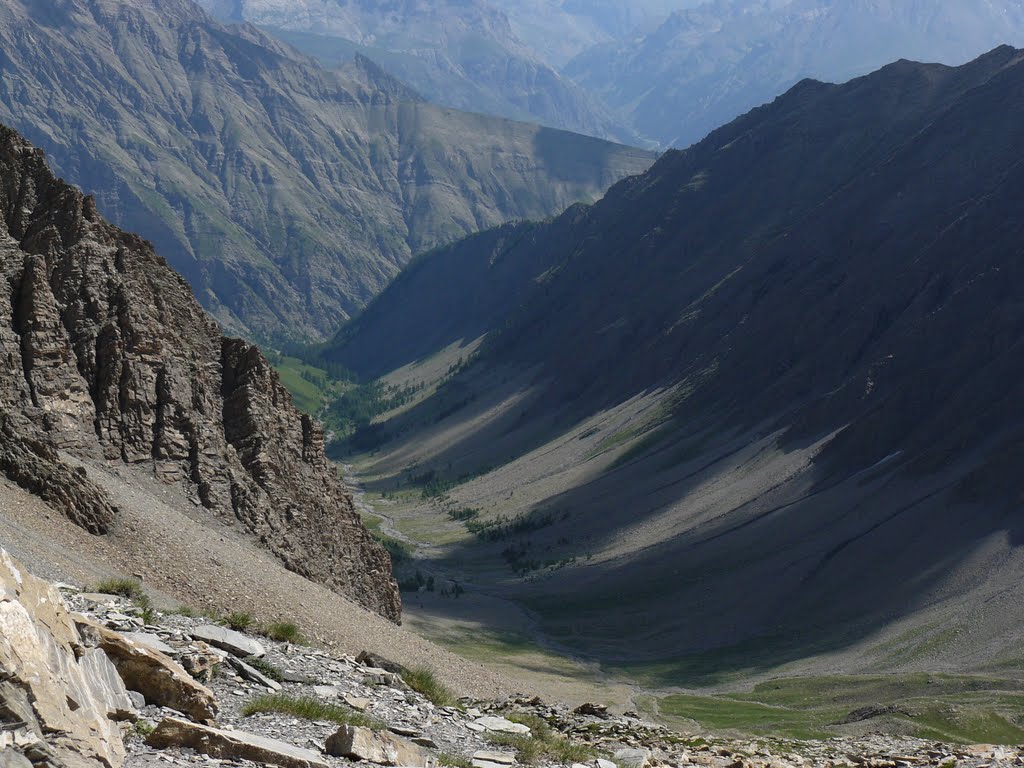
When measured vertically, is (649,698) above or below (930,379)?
below

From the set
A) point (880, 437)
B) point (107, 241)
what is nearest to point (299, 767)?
point (107, 241)

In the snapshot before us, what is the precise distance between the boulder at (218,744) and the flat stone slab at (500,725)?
27.9 ft

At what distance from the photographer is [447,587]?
130875 mm

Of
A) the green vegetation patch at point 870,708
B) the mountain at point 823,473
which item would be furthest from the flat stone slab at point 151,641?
the mountain at point 823,473

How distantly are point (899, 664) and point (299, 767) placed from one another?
256 ft

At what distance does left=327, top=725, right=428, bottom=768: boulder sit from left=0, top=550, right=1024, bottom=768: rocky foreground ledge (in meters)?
0.03

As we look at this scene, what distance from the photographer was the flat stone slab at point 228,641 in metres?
24.6

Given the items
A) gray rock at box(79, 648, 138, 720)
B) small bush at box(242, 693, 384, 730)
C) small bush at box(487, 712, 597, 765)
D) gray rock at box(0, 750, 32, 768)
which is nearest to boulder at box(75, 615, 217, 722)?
gray rock at box(79, 648, 138, 720)

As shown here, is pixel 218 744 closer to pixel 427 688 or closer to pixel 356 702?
pixel 356 702

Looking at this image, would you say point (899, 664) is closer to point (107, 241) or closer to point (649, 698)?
point (649, 698)

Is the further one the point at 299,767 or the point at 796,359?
the point at 796,359

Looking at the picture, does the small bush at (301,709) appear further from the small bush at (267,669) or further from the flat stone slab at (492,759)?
the small bush at (267,669)

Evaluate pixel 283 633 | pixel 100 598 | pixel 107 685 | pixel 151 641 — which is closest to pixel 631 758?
pixel 283 633

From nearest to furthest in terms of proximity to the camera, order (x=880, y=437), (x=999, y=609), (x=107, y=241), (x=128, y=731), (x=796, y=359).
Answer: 1. (x=128, y=731)
2. (x=107, y=241)
3. (x=999, y=609)
4. (x=880, y=437)
5. (x=796, y=359)
